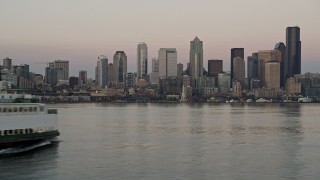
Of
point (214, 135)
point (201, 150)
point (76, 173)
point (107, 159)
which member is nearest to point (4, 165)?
point (76, 173)

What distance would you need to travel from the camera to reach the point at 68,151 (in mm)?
52156

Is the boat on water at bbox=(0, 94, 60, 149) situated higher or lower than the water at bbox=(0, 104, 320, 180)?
higher

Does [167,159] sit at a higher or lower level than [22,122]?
lower

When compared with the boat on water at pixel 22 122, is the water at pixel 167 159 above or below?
below

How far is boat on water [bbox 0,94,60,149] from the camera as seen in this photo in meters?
45.9

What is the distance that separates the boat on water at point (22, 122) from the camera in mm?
45875

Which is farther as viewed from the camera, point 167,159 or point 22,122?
point 22,122

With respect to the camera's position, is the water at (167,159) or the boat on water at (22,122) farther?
the boat on water at (22,122)

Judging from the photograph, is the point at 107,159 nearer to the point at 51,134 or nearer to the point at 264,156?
the point at 51,134

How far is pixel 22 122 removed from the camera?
47656 mm

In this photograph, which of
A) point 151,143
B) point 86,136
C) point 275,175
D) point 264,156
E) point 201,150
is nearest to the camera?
point 275,175

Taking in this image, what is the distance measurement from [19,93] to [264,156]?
26408 millimetres

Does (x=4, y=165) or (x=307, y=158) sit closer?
(x=4, y=165)

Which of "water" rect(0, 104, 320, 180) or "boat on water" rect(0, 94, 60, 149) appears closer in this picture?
"water" rect(0, 104, 320, 180)
